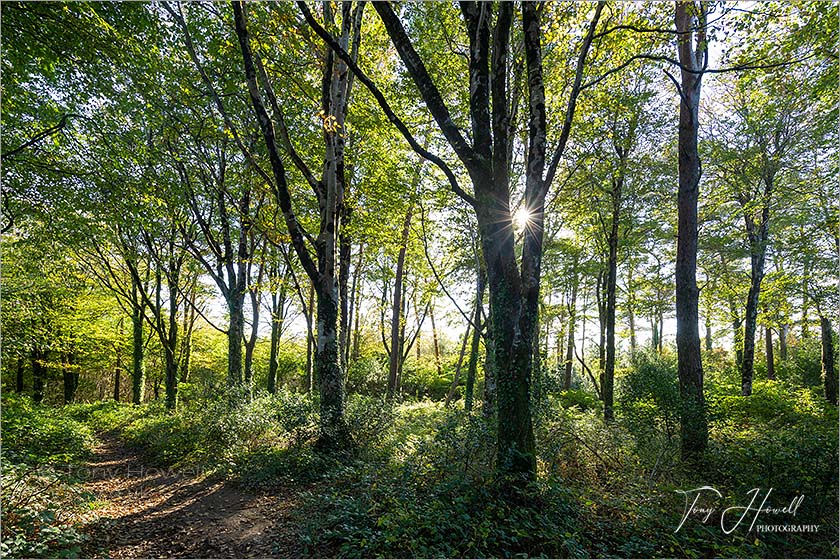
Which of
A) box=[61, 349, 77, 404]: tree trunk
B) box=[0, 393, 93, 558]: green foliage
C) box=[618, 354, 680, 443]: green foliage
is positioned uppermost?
box=[618, 354, 680, 443]: green foliage

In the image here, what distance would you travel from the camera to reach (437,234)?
13375mm

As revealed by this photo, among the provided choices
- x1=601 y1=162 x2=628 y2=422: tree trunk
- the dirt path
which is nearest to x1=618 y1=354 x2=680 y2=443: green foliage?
x1=601 y1=162 x2=628 y2=422: tree trunk

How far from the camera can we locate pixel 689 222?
7133mm

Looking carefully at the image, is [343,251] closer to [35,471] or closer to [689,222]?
[35,471]

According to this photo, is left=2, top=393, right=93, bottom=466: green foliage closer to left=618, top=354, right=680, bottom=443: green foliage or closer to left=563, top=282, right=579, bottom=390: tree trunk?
left=618, top=354, right=680, bottom=443: green foliage

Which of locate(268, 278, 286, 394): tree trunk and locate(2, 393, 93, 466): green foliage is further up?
locate(268, 278, 286, 394): tree trunk

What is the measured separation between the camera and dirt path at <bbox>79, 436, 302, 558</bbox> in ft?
14.2

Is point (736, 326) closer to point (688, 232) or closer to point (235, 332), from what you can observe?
point (688, 232)

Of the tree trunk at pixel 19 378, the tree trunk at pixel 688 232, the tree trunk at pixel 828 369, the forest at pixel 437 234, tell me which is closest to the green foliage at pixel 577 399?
the forest at pixel 437 234

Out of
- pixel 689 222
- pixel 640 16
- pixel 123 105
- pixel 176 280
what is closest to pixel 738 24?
pixel 640 16

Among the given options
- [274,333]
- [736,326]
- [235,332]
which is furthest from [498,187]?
[736,326]
